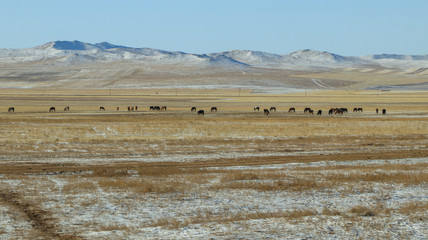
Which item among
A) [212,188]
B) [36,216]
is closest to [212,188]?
[212,188]

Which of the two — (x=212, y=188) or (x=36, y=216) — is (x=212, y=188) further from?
(x=36, y=216)

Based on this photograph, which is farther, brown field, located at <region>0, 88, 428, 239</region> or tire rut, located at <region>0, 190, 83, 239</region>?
brown field, located at <region>0, 88, 428, 239</region>

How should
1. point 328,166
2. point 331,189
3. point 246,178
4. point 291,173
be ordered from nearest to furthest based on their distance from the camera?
point 331,189
point 246,178
point 291,173
point 328,166

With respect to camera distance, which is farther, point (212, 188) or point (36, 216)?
point (212, 188)

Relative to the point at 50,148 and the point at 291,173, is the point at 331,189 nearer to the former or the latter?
the point at 291,173

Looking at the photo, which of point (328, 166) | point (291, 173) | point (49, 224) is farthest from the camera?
point (328, 166)

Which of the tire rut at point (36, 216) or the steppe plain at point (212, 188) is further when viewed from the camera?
the steppe plain at point (212, 188)

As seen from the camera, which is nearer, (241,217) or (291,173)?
(241,217)

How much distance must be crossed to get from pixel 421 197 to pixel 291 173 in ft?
16.9

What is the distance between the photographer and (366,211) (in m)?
13.0

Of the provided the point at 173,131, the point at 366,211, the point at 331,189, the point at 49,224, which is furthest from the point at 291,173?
the point at 173,131

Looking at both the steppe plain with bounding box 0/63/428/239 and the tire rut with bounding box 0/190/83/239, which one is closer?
the tire rut with bounding box 0/190/83/239

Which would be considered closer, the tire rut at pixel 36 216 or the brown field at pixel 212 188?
the tire rut at pixel 36 216

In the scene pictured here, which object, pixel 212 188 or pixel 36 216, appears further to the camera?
pixel 212 188
